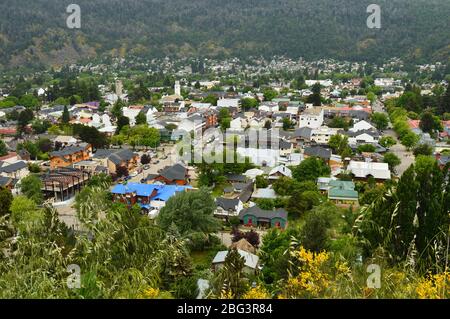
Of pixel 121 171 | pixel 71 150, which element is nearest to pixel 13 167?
pixel 71 150

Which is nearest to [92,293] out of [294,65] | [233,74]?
[233,74]

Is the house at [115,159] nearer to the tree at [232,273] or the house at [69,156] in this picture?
the house at [69,156]

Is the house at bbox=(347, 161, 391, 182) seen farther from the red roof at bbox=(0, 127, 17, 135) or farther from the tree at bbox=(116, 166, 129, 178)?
the red roof at bbox=(0, 127, 17, 135)

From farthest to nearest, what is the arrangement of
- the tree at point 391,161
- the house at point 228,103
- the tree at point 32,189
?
the house at point 228,103 → the tree at point 391,161 → the tree at point 32,189

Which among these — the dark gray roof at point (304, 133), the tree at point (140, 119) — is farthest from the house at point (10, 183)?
the dark gray roof at point (304, 133)

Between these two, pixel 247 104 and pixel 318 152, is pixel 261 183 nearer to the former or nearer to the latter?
pixel 318 152
